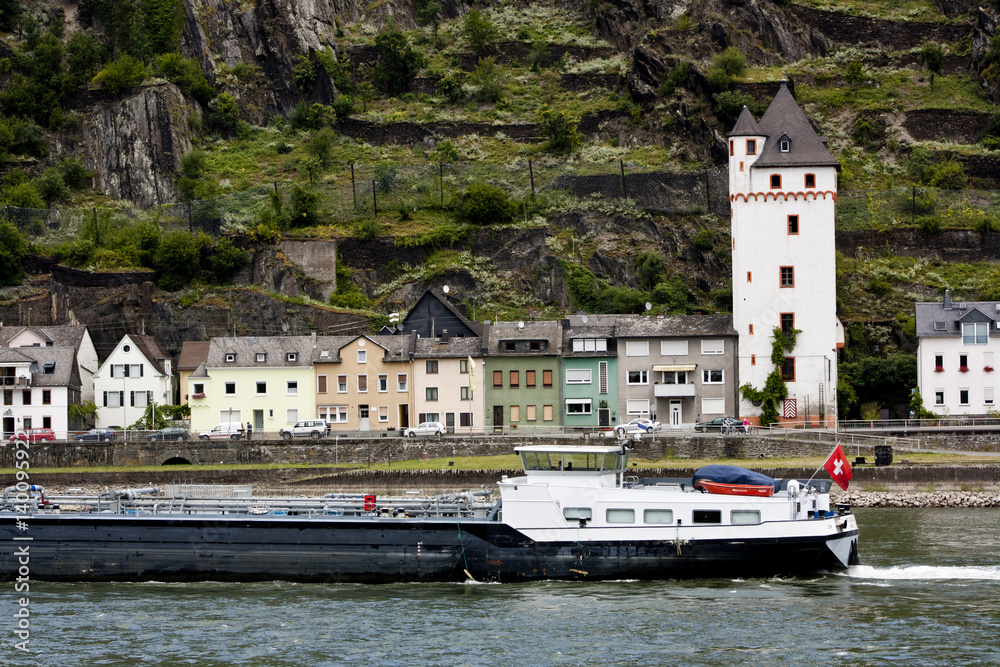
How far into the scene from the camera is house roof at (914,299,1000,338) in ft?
A: 219

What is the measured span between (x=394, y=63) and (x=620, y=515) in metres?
84.8

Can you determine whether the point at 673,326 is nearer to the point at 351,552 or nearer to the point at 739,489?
the point at 739,489

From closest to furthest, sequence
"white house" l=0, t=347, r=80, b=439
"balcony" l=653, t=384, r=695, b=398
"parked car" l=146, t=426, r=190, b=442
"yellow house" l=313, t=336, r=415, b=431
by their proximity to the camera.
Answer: "parked car" l=146, t=426, r=190, b=442, "balcony" l=653, t=384, r=695, b=398, "yellow house" l=313, t=336, r=415, b=431, "white house" l=0, t=347, r=80, b=439

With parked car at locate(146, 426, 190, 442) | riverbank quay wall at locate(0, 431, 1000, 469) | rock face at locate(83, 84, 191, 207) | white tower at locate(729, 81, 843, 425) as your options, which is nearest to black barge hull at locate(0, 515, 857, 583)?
riverbank quay wall at locate(0, 431, 1000, 469)

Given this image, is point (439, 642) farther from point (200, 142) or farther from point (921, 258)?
point (200, 142)

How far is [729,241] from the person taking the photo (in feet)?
286

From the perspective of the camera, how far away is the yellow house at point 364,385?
7094cm

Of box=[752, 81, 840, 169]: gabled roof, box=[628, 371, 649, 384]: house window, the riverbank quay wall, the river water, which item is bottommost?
the river water

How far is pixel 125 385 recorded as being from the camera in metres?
74.9

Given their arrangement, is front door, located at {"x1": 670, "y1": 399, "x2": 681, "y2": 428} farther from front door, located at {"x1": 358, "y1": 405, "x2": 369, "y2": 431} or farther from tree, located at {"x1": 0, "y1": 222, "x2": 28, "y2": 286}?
tree, located at {"x1": 0, "y1": 222, "x2": 28, "y2": 286}

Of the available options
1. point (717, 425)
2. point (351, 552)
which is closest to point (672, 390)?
point (717, 425)

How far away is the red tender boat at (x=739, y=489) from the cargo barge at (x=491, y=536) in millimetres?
266

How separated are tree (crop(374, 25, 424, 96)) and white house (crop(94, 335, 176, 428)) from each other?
4644 centimetres

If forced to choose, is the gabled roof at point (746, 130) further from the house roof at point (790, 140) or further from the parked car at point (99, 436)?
the parked car at point (99, 436)
